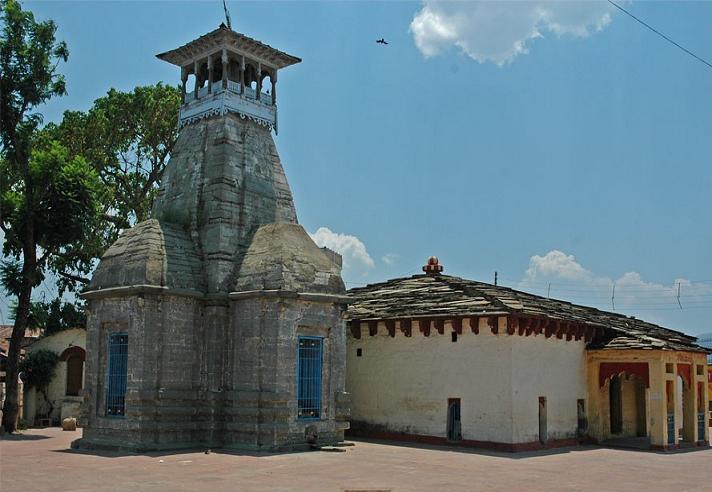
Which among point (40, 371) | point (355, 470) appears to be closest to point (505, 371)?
point (355, 470)

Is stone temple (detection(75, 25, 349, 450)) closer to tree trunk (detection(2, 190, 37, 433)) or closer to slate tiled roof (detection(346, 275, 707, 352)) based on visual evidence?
slate tiled roof (detection(346, 275, 707, 352))

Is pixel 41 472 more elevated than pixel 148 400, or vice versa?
pixel 148 400

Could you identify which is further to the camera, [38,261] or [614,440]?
[38,261]

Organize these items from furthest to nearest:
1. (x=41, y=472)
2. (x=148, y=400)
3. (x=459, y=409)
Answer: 1. (x=459, y=409)
2. (x=148, y=400)
3. (x=41, y=472)

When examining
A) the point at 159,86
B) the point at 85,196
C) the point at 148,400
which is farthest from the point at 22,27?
the point at 148,400

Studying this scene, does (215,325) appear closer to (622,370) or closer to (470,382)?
(470,382)

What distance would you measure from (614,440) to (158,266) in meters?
16.6

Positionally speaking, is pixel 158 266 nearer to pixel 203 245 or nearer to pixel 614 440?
pixel 203 245

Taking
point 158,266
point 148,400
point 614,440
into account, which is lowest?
point 614,440

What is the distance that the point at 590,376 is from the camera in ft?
83.5

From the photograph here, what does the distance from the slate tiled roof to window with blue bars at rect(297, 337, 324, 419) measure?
2616mm

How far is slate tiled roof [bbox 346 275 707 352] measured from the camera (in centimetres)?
2314

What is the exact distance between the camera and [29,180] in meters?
27.2

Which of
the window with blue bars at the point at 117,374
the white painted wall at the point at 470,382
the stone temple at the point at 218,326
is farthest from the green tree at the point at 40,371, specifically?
the white painted wall at the point at 470,382
